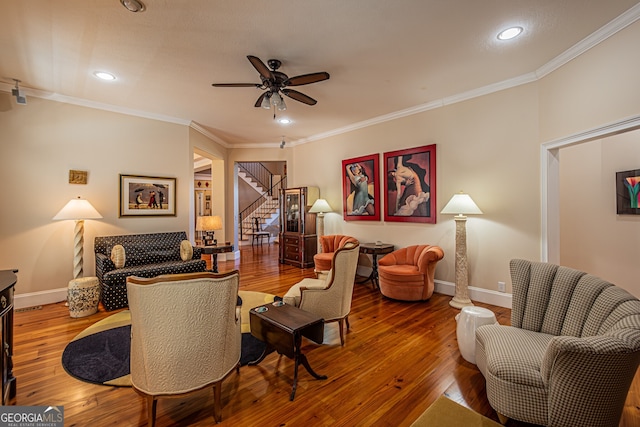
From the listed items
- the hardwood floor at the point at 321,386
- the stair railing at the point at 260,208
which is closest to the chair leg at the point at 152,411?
the hardwood floor at the point at 321,386

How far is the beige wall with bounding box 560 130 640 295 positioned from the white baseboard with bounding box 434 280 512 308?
135 centimetres

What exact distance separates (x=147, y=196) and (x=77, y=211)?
1.16m

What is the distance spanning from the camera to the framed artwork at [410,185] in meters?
4.57

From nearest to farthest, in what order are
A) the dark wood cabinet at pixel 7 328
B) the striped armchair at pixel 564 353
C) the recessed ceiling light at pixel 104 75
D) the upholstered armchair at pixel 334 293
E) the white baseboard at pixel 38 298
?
the striped armchair at pixel 564 353, the dark wood cabinet at pixel 7 328, the upholstered armchair at pixel 334 293, the recessed ceiling light at pixel 104 75, the white baseboard at pixel 38 298

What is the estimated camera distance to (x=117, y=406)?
1978 millimetres

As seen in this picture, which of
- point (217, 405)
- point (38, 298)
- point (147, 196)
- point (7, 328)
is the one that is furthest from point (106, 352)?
point (147, 196)

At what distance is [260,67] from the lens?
2.80 metres

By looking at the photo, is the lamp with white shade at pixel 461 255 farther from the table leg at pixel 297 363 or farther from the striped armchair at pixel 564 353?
the table leg at pixel 297 363

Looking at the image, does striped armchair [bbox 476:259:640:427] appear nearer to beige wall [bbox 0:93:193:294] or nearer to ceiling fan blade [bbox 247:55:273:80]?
ceiling fan blade [bbox 247:55:273:80]

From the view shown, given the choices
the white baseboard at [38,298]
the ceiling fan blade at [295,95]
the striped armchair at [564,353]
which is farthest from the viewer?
the white baseboard at [38,298]

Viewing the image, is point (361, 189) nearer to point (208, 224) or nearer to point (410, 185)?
point (410, 185)

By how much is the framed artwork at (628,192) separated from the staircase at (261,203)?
357 inches

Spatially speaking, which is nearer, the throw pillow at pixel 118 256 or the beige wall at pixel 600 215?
the beige wall at pixel 600 215

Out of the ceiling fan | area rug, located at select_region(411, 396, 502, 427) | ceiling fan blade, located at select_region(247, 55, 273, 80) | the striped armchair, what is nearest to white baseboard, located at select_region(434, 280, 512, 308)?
the striped armchair
